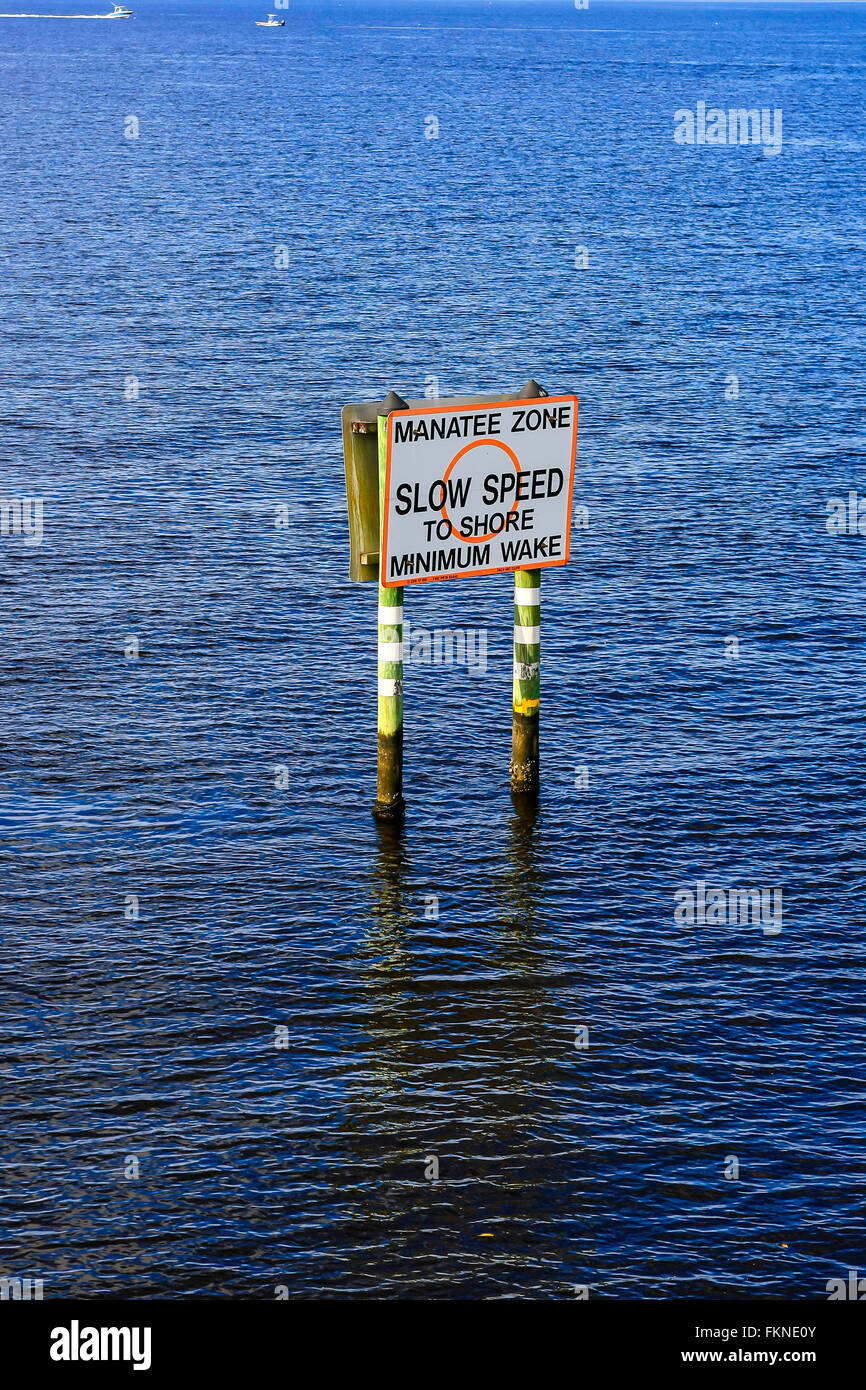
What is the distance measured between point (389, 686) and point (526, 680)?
236 centimetres

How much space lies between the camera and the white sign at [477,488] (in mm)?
27438

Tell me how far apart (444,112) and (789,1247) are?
540ft

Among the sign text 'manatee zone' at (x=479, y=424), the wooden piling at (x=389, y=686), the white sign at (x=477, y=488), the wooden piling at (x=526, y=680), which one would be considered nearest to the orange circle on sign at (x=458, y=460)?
the white sign at (x=477, y=488)

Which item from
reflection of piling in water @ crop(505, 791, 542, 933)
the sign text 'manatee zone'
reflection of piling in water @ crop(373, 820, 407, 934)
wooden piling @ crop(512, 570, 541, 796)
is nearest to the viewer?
reflection of piling in water @ crop(373, 820, 407, 934)

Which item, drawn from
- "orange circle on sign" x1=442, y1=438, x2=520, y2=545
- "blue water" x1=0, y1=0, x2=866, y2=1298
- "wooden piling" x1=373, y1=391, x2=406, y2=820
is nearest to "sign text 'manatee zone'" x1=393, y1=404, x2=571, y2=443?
"orange circle on sign" x1=442, y1=438, x2=520, y2=545

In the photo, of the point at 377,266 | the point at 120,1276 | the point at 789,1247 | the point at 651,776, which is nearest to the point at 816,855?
the point at 651,776

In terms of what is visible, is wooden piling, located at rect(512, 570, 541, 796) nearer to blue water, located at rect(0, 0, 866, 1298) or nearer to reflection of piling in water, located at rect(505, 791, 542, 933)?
reflection of piling in water, located at rect(505, 791, 542, 933)

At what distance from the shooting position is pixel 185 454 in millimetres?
51594

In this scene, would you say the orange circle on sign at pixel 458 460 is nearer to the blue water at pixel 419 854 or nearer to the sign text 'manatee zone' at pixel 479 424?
the sign text 'manatee zone' at pixel 479 424

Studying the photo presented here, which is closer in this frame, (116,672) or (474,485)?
(474,485)

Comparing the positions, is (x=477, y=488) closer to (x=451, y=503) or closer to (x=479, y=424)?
(x=451, y=503)

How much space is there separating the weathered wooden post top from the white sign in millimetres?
16

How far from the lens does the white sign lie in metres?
27.4

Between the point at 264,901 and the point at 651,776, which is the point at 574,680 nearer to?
the point at 651,776
